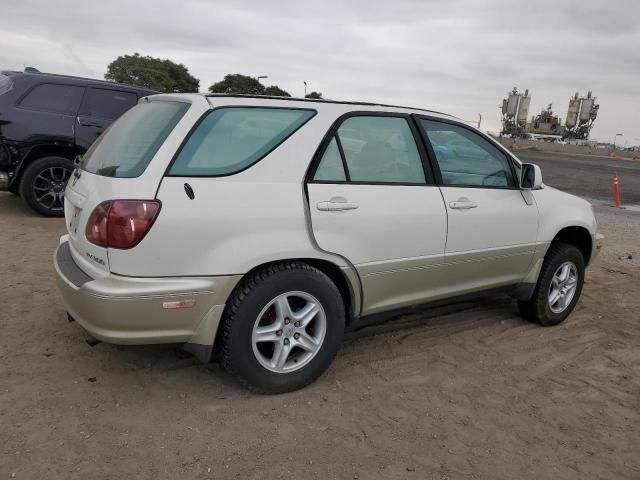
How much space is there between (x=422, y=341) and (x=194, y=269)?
2.00 metres

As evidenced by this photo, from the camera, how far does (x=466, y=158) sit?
3.83m

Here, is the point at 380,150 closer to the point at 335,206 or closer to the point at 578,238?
the point at 335,206

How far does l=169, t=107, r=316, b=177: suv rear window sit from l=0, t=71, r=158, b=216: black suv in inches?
200

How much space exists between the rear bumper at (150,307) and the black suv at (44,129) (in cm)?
496

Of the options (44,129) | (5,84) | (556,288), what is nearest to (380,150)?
(556,288)

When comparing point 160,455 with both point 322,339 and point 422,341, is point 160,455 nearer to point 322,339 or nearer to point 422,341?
point 322,339

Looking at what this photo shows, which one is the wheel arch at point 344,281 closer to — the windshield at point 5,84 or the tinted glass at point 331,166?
the tinted glass at point 331,166

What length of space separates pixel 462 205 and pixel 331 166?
1.03 metres

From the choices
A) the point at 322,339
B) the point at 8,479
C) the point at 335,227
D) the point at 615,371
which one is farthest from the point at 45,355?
the point at 615,371

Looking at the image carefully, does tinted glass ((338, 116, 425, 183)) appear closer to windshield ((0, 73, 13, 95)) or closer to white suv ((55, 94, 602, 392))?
white suv ((55, 94, 602, 392))

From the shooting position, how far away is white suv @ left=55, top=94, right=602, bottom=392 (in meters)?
2.62

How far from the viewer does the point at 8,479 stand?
229 cm

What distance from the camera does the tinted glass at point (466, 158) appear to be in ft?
12.1

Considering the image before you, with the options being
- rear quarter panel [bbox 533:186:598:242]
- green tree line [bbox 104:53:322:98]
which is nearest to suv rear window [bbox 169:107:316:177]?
rear quarter panel [bbox 533:186:598:242]
